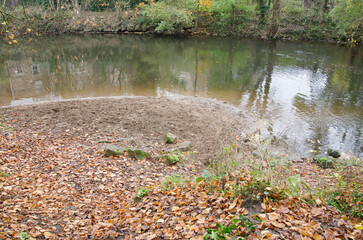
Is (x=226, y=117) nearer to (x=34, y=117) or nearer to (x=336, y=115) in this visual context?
(x=336, y=115)

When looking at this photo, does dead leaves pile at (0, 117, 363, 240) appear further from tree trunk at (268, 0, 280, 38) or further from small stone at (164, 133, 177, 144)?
tree trunk at (268, 0, 280, 38)

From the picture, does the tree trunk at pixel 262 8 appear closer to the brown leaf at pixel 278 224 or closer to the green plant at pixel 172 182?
the green plant at pixel 172 182

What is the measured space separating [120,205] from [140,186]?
752mm

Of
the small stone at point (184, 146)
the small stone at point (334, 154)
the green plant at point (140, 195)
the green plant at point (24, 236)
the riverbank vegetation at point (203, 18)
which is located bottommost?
the small stone at point (334, 154)

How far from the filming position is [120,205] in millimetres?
4852

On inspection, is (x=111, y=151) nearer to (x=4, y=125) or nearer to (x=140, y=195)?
(x=140, y=195)

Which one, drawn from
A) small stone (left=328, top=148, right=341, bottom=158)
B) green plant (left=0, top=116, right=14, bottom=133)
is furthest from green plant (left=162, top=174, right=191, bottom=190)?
green plant (left=0, top=116, right=14, bottom=133)

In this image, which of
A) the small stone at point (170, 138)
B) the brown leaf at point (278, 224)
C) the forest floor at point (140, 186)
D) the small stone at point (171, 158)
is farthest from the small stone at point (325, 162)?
the brown leaf at point (278, 224)

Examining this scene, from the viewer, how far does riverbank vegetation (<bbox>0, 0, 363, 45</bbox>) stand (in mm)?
30797

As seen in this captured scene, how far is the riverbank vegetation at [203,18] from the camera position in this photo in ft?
101

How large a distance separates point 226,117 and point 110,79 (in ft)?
27.8

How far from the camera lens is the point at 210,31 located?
34.5 meters

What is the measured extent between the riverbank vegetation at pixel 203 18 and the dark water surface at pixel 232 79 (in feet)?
19.5

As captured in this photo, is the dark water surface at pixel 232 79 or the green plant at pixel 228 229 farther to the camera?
the dark water surface at pixel 232 79
